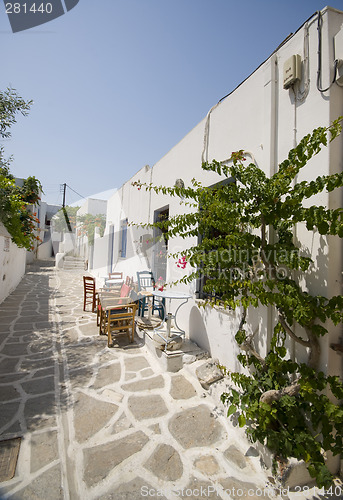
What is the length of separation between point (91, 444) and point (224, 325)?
2.34 metres

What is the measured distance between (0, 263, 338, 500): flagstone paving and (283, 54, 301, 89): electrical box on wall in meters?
4.21

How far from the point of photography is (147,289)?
275 inches

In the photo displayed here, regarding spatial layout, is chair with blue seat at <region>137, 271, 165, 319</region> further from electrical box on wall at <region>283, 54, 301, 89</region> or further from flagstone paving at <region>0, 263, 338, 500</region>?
electrical box on wall at <region>283, 54, 301, 89</region>

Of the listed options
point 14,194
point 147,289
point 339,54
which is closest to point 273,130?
point 339,54

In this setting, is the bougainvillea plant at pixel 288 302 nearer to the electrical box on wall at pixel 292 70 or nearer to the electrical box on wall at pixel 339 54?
the electrical box on wall at pixel 339 54

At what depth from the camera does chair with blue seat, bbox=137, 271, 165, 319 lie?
19.9ft

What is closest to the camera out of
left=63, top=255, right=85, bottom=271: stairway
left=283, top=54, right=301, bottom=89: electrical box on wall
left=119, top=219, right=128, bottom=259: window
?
left=283, top=54, right=301, bottom=89: electrical box on wall

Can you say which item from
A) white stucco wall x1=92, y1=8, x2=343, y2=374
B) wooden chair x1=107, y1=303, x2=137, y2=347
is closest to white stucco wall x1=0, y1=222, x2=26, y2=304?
wooden chair x1=107, y1=303, x2=137, y2=347

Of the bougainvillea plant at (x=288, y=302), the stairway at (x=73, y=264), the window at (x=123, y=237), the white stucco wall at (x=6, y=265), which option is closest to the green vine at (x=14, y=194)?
the white stucco wall at (x=6, y=265)

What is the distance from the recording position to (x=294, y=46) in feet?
9.26

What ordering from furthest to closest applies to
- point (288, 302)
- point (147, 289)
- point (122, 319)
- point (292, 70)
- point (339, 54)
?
point (147, 289) → point (122, 319) → point (292, 70) → point (339, 54) → point (288, 302)

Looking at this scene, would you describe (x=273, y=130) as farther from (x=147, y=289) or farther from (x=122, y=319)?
(x=147, y=289)

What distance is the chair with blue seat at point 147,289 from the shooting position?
19.9 ft

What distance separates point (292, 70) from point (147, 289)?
5.83 meters
